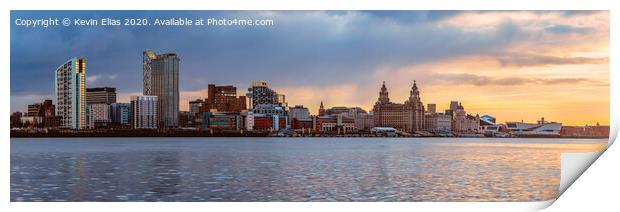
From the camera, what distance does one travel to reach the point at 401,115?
1981 inches

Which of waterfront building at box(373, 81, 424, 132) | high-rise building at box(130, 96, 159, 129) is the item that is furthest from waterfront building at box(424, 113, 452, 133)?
high-rise building at box(130, 96, 159, 129)

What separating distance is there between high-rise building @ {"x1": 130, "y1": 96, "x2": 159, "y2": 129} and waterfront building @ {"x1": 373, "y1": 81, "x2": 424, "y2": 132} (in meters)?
11.3

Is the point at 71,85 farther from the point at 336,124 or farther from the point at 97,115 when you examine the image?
the point at 336,124

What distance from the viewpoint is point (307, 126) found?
1930 inches

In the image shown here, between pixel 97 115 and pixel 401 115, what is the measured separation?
20.3 metres

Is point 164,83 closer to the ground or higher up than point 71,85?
higher up

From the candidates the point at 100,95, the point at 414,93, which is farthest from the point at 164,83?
the point at 414,93

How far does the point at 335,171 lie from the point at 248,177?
3.17 metres

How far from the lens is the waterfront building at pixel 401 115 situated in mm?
44194

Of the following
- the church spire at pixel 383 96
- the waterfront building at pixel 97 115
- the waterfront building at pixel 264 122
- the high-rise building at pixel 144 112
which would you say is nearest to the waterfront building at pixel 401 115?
the church spire at pixel 383 96

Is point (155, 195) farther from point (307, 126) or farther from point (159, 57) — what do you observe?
point (307, 126)

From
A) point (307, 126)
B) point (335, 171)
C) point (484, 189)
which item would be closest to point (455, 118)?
point (307, 126)

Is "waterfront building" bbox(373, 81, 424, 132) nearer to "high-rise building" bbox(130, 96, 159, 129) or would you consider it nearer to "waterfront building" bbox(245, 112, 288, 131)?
"waterfront building" bbox(245, 112, 288, 131)

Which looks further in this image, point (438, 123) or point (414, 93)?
point (438, 123)
